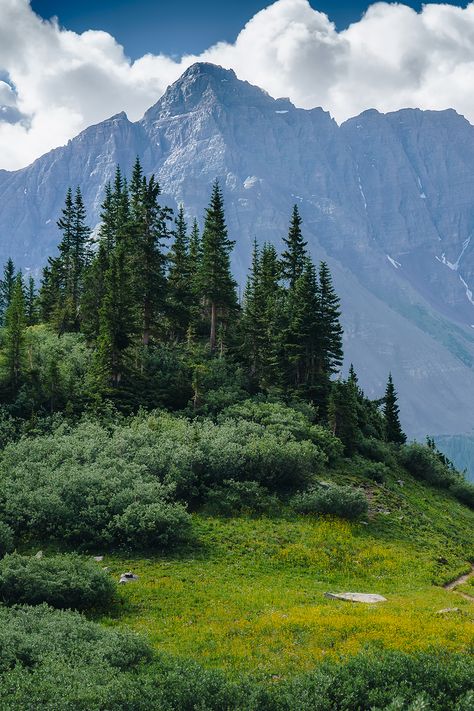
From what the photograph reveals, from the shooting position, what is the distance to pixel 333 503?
28844mm

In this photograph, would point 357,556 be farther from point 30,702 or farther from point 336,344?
point 336,344

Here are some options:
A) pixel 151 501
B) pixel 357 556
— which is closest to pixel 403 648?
pixel 357 556

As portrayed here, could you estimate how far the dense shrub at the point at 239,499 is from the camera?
1094 inches

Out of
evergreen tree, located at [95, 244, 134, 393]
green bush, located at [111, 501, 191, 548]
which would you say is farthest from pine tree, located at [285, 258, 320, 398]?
green bush, located at [111, 501, 191, 548]

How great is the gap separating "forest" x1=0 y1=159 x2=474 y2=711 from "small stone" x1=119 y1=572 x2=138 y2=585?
155cm

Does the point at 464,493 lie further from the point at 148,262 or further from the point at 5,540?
the point at 5,540

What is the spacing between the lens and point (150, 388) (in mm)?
43094

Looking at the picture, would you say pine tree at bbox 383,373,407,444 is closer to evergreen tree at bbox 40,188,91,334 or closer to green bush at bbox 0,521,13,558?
evergreen tree at bbox 40,188,91,334

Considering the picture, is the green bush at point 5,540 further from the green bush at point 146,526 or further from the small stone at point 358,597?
the small stone at point 358,597

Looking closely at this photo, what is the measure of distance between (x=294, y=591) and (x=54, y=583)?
26.4 feet

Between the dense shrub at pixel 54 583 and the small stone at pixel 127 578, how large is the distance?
179cm

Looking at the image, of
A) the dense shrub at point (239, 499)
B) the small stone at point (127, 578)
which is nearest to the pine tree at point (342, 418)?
the dense shrub at point (239, 499)

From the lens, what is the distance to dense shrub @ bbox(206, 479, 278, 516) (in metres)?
27.8

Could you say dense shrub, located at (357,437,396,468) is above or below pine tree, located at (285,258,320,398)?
below
